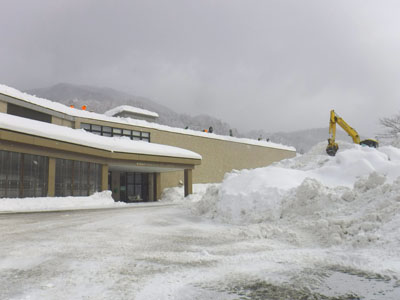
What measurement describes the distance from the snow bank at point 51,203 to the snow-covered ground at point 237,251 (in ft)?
19.4

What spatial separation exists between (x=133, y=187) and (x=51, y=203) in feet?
42.7

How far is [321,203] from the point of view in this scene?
27.0 feet

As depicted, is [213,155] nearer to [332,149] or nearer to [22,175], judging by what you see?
[332,149]

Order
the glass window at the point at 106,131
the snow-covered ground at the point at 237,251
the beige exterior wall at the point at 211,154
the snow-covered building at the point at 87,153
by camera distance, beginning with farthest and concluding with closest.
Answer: the beige exterior wall at the point at 211,154
the glass window at the point at 106,131
the snow-covered building at the point at 87,153
the snow-covered ground at the point at 237,251

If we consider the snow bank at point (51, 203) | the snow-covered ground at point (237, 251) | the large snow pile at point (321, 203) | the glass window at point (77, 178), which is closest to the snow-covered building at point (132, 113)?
the glass window at point (77, 178)

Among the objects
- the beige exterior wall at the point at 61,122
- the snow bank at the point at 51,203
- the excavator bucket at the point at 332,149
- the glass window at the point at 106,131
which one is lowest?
the snow bank at the point at 51,203

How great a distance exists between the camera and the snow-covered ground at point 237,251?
360 centimetres

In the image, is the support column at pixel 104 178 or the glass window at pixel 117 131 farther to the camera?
the glass window at pixel 117 131

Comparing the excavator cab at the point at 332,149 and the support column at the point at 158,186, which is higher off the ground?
the excavator cab at the point at 332,149

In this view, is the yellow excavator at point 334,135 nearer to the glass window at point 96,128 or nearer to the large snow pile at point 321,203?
the large snow pile at point 321,203

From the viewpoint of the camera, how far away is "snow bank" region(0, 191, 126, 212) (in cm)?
1398

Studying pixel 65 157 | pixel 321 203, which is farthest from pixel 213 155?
pixel 321 203

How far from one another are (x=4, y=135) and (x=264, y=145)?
36.2 m

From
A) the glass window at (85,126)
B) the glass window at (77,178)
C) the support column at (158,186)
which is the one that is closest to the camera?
the glass window at (77,178)
